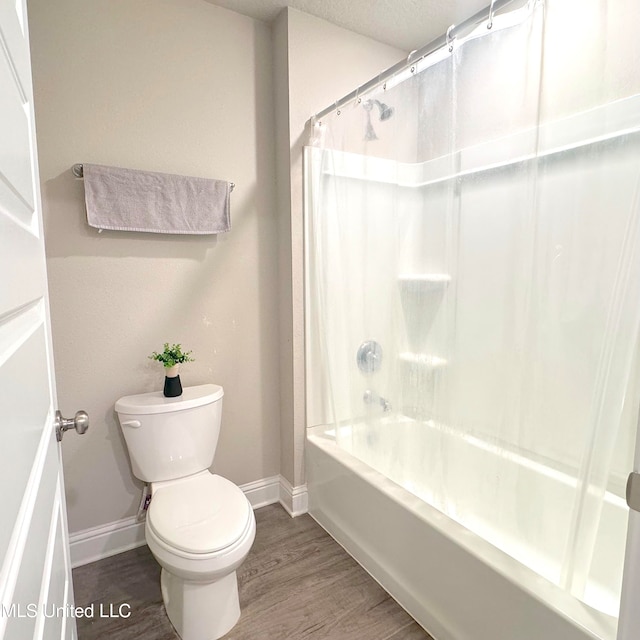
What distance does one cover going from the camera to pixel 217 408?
1896 mm

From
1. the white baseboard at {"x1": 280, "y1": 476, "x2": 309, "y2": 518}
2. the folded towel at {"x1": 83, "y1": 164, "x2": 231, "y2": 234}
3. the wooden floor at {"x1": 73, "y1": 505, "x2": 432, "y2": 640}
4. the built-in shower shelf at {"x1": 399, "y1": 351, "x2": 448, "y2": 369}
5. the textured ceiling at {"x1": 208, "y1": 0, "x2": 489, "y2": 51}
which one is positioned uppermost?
the textured ceiling at {"x1": 208, "y1": 0, "x2": 489, "y2": 51}

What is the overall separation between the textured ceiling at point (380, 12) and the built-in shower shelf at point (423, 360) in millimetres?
1650

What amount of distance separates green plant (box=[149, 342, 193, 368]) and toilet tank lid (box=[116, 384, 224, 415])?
0.15m

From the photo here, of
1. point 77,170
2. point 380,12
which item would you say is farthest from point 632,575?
point 380,12

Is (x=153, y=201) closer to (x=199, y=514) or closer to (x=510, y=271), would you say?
(x=199, y=514)

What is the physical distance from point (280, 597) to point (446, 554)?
72 centimetres

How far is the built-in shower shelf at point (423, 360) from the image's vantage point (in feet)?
4.91

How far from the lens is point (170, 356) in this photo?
72.6 inches

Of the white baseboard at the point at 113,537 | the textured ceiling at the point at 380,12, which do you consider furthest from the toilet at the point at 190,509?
the textured ceiling at the point at 380,12

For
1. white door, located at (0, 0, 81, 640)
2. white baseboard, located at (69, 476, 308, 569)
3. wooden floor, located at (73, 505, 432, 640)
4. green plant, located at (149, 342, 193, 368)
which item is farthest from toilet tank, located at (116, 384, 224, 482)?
white door, located at (0, 0, 81, 640)

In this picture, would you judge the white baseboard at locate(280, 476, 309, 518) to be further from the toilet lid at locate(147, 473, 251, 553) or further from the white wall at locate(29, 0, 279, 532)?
the toilet lid at locate(147, 473, 251, 553)

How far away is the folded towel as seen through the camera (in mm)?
1691

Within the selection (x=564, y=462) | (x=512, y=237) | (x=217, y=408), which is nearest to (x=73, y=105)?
(x=217, y=408)

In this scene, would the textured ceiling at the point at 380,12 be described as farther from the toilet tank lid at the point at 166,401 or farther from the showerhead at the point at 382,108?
the toilet tank lid at the point at 166,401
